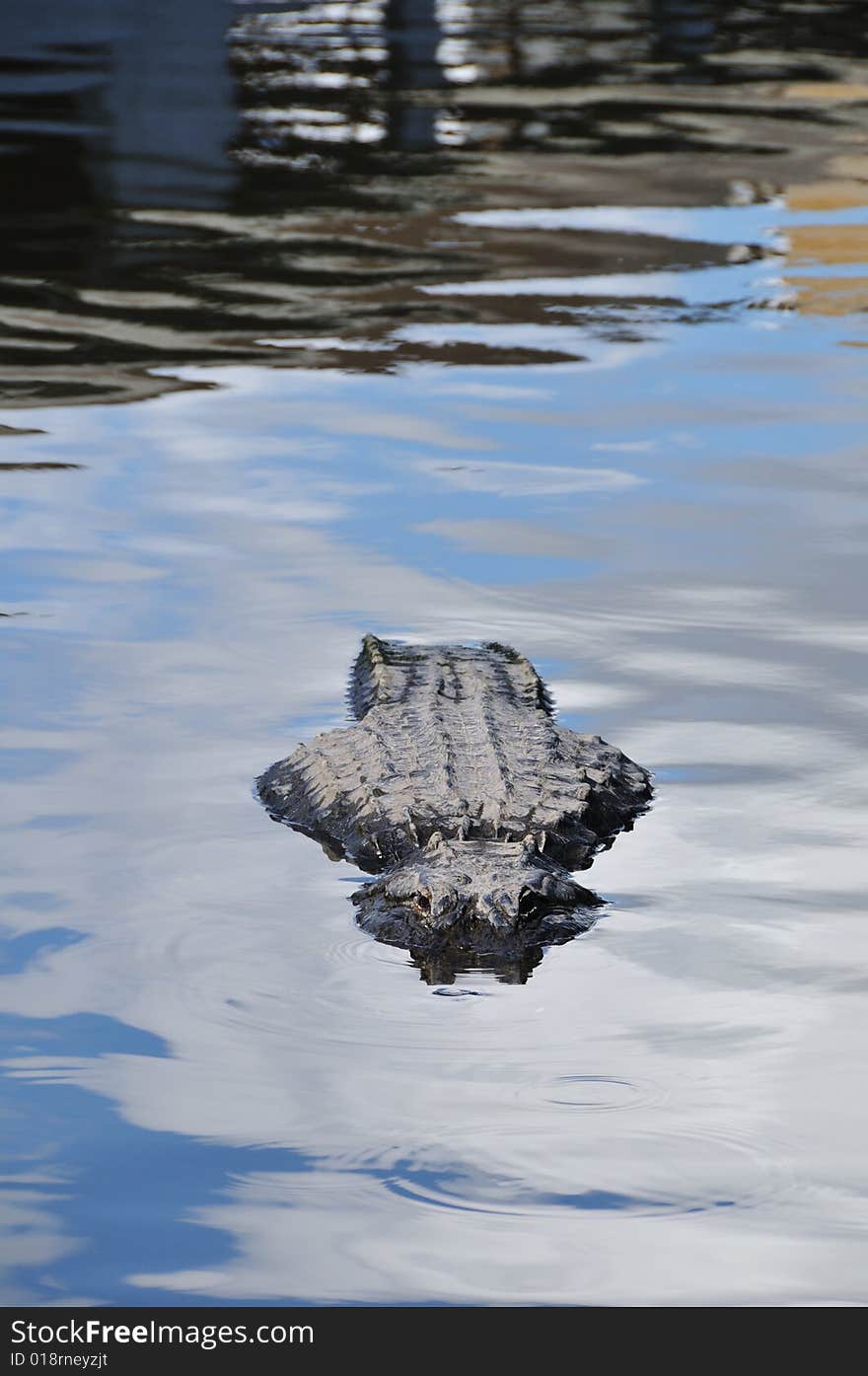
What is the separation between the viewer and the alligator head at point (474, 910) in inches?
194

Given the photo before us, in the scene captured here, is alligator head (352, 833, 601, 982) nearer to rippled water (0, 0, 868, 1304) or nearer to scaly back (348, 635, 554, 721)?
rippled water (0, 0, 868, 1304)

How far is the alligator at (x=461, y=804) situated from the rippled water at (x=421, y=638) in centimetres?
11

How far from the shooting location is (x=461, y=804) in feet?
18.5

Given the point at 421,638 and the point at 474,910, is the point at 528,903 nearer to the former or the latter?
the point at 474,910

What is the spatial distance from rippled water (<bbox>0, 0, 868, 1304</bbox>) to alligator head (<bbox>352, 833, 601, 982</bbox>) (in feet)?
0.27

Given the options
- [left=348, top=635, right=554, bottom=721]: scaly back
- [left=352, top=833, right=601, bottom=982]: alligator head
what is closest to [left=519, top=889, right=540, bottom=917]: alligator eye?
[left=352, top=833, right=601, bottom=982]: alligator head

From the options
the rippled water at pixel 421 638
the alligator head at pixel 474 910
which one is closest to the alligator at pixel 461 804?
the alligator head at pixel 474 910

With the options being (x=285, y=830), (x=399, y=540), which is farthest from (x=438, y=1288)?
(x=399, y=540)

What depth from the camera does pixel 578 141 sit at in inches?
634

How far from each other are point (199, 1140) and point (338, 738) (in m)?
2.14

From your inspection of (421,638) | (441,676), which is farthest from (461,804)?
(421,638)

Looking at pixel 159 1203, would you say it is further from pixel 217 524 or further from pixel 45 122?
pixel 45 122

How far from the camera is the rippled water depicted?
12.7ft

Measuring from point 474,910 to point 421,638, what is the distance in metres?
2.25
